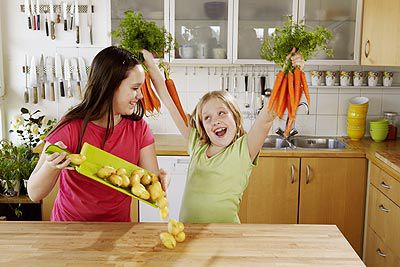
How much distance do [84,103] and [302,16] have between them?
2.19m

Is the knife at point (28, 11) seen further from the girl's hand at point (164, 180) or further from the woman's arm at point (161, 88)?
the girl's hand at point (164, 180)

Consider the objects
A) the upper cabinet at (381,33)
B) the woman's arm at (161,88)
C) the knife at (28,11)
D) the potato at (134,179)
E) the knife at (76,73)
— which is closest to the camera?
the potato at (134,179)

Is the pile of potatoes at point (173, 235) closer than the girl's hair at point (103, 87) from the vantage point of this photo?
Yes

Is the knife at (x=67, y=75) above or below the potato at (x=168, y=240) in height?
above

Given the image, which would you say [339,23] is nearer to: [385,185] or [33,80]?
[385,185]

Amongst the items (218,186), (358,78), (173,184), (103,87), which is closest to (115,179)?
(103,87)

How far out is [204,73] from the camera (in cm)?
403

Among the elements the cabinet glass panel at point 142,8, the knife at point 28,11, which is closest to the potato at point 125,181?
the cabinet glass panel at point 142,8

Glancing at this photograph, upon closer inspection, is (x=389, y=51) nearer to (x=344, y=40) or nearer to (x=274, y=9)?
(x=344, y=40)

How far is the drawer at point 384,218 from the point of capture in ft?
9.59

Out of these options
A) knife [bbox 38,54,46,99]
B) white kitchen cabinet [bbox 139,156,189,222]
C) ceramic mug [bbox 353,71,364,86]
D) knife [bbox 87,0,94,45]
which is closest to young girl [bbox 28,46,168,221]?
white kitchen cabinet [bbox 139,156,189,222]

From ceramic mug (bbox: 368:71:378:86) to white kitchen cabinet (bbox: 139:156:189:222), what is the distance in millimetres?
1526

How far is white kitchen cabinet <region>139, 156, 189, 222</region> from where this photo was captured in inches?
138

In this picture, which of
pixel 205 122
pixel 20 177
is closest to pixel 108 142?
pixel 205 122
